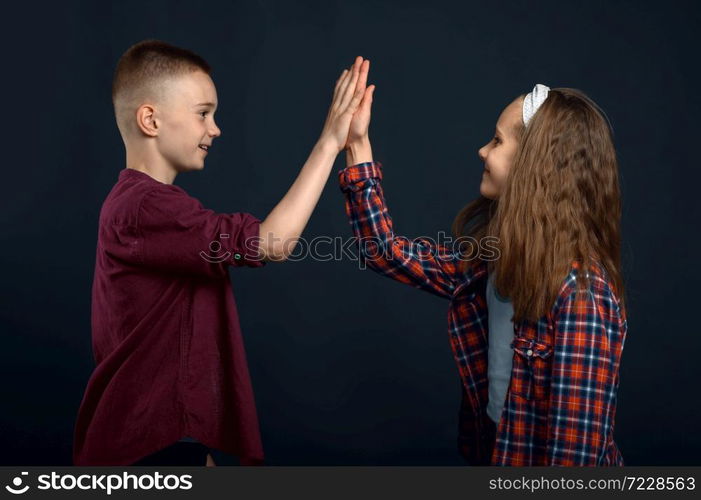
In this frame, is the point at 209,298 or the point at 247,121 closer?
the point at 209,298

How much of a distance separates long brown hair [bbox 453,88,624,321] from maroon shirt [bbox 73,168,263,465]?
0.59m

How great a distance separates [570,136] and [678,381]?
195 cm

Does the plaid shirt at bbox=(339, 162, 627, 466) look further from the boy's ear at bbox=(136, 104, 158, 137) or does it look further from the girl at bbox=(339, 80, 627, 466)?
the boy's ear at bbox=(136, 104, 158, 137)

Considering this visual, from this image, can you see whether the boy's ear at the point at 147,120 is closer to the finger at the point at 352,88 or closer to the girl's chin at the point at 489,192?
the finger at the point at 352,88

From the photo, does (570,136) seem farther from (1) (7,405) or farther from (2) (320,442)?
(1) (7,405)

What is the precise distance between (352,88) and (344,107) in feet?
0.17

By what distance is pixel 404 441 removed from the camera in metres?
3.25

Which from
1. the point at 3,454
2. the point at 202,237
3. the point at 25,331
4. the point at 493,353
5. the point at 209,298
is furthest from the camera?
the point at 25,331

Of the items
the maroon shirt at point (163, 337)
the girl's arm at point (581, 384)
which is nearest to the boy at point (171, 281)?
the maroon shirt at point (163, 337)

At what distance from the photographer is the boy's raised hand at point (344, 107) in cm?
173

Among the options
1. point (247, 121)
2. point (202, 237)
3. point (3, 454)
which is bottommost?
point (3, 454)

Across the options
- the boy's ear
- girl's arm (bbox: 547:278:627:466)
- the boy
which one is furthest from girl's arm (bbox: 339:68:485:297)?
the boy's ear

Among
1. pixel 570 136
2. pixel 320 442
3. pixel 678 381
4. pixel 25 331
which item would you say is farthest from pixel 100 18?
pixel 678 381
